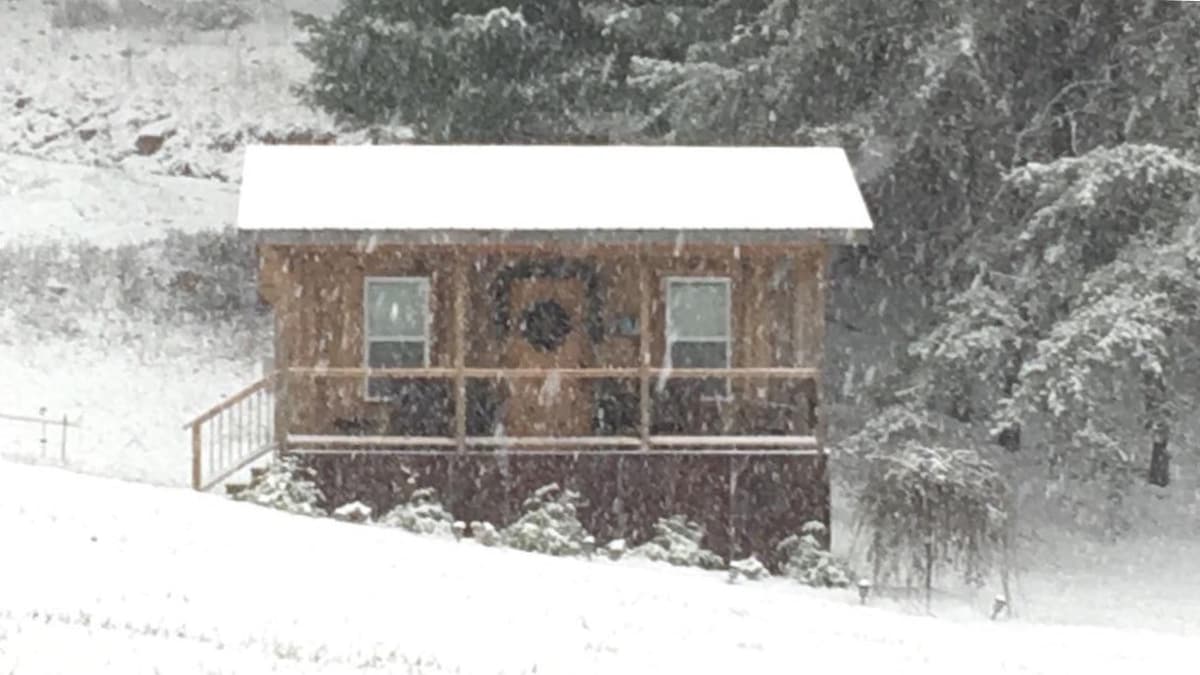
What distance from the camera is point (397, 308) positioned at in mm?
22656

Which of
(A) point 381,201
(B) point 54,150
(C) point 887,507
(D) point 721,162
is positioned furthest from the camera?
(B) point 54,150

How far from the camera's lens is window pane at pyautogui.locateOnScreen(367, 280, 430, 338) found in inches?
890

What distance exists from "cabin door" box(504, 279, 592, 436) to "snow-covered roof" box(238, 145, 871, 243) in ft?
3.99

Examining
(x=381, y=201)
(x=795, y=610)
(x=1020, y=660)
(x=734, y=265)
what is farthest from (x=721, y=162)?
(x=1020, y=660)

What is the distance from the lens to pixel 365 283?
73.9 ft

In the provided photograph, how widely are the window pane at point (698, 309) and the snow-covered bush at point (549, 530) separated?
2.73 m

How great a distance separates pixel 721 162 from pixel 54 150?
62.9ft

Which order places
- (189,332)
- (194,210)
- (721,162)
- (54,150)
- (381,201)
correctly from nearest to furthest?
(381,201) < (721,162) < (189,332) < (194,210) < (54,150)

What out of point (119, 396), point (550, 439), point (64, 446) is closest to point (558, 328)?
point (550, 439)

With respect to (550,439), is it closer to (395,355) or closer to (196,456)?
(395,355)

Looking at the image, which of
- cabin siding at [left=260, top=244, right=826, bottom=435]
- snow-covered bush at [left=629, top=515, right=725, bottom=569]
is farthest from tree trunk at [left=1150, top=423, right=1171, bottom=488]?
snow-covered bush at [left=629, top=515, right=725, bottom=569]

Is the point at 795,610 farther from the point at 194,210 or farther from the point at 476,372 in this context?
the point at 194,210

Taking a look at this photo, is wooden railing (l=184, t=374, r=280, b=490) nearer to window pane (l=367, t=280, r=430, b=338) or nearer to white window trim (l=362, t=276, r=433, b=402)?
white window trim (l=362, t=276, r=433, b=402)

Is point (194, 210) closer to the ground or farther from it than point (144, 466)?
farther from it
